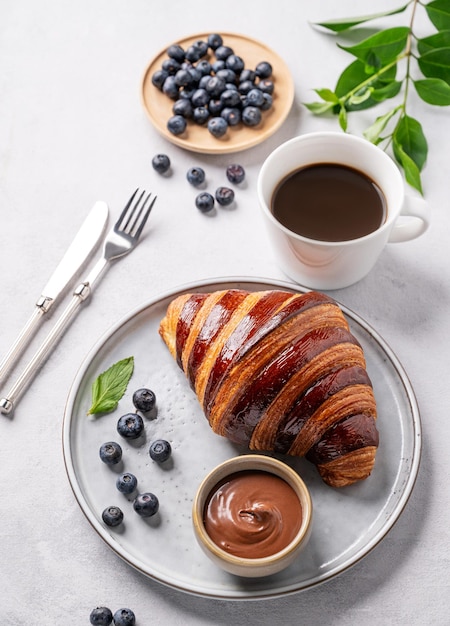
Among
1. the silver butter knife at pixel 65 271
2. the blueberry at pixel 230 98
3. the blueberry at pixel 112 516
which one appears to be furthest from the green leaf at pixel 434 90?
the blueberry at pixel 112 516

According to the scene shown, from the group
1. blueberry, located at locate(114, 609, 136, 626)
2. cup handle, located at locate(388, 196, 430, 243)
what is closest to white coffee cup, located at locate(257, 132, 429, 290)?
cup handle, located at locate(388, 196, 430, 243)

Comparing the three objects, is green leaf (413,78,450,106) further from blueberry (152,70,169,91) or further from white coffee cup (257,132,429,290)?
blueberry (152,70,169,91)

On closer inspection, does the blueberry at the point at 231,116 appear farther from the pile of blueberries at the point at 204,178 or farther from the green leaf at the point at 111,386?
the green leaf at the point at 111,386

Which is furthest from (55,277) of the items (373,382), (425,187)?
(425,187)

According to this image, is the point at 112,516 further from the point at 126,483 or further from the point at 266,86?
the point at 266,86

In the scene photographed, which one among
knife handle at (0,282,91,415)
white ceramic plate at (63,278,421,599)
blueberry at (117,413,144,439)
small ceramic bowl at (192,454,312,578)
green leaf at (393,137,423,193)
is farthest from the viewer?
green leaf at (393,137,423,193)

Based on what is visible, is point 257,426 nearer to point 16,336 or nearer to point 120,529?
point 120,529
